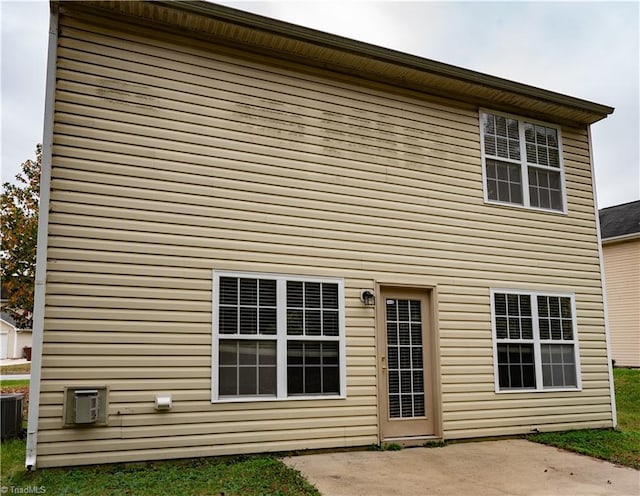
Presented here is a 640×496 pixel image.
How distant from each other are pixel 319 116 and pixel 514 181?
3.21 meters

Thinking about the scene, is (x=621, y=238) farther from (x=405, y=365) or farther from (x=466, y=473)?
(x=466, y=473)

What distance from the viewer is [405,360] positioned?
6.57m

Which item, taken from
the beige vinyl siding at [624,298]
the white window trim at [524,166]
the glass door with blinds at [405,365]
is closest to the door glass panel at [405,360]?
the glass door with blinds at [405,365]

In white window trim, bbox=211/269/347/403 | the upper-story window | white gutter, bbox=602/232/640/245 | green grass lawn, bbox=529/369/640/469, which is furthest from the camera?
white gutter, bbox=602/232/640/245

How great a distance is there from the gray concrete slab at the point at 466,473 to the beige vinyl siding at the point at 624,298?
11.8 meters

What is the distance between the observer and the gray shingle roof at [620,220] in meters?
16.6

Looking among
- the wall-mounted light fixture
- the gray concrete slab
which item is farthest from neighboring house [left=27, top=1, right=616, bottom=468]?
the gray concrete slab

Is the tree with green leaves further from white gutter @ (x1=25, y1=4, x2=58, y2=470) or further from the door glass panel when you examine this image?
the door glass panel

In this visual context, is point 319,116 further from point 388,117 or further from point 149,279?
point 149,279

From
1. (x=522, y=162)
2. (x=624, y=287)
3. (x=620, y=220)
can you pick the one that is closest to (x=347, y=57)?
(x=522, y=162)

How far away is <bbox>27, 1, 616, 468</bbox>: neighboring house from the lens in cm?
514

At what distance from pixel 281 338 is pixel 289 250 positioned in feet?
3.30

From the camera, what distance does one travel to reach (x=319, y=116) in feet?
21.3

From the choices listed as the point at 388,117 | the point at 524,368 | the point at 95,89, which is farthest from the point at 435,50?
the point at 95,89
